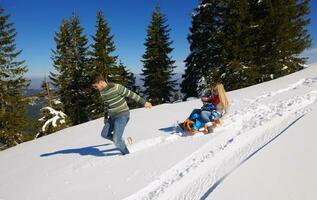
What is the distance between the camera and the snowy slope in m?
4.75

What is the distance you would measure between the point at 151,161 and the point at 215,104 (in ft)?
10.0

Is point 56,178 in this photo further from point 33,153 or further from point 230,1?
point 230,1

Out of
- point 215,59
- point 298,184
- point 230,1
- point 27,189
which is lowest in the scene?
point 27,189

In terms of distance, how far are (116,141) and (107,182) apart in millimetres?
1349

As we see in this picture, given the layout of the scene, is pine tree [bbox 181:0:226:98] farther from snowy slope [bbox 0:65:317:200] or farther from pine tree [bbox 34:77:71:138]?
snowy slope [bbox 0:65:317:200]

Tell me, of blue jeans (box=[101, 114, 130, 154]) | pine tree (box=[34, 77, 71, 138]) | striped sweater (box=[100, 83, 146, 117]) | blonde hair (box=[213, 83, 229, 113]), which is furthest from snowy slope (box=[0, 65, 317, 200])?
pine tree (box=[34, 77, 71, 138])

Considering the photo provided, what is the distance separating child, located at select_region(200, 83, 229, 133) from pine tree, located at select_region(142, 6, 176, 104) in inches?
977

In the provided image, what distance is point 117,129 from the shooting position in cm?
642

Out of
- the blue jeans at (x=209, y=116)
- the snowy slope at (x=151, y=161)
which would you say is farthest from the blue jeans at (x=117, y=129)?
the blue jeans at (x=209, y=116)

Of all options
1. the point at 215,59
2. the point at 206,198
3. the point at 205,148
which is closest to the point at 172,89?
the point at 215,59

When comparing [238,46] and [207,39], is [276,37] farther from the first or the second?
[207,39]

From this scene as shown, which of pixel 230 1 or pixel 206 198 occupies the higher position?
pixel 230 1

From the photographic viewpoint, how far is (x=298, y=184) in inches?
132

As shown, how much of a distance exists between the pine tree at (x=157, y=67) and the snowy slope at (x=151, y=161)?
23.7 metres
